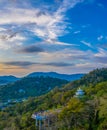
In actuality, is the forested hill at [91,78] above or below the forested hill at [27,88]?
above

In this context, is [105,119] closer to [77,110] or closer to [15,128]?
[77,110]

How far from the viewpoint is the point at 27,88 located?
429 ft

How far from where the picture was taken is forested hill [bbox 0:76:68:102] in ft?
390

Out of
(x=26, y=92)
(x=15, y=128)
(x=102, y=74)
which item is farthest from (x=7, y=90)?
(x=15, y=128)

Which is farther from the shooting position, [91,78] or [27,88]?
[27,88]

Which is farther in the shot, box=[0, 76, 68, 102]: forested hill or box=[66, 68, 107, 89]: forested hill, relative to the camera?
box=[0, 76, 68, 102]: forested hill

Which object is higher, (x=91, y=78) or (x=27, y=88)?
(x=91, y=78)

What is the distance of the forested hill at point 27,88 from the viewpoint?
390 feet

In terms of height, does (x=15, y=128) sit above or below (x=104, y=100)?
below

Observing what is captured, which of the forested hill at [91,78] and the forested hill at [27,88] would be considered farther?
the forested hill at [27,88]

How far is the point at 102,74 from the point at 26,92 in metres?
51.3

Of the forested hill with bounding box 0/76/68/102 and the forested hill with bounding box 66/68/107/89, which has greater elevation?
the forested hill with bounding box 66/68/107/89

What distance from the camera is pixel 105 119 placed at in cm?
2750

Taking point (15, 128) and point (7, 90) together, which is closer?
point (15, 128)
